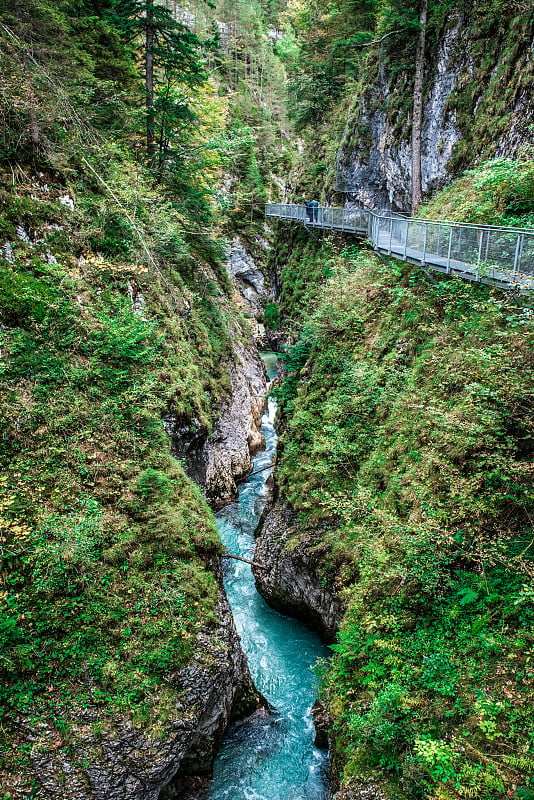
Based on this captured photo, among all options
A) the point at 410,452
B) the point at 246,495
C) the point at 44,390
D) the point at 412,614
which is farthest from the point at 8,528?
the point at 246,495

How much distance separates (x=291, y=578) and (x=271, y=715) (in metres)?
2.95

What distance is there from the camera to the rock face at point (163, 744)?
604cm

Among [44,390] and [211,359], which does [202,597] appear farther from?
[211,359]

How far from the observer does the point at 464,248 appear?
962 cm

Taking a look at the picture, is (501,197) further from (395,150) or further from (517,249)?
(395,150)

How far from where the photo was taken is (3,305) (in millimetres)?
8320

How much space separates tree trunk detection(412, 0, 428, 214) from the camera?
52.4 ft

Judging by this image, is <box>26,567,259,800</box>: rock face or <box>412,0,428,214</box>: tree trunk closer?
<box>26,567,259,800</box>: rock face

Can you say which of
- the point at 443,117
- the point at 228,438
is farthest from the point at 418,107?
the point at 228,438

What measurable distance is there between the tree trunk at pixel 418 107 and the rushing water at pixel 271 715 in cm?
1512

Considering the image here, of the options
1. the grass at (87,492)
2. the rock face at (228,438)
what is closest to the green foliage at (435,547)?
the grass at (87,492)

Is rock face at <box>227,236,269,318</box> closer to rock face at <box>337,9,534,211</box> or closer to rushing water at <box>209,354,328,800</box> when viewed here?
rock face at <box>337,9,534,211</box>

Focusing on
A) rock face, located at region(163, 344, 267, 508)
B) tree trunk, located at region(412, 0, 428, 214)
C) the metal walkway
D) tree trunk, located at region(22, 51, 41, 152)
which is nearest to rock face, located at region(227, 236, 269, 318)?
rock face, located at region(163, 344, 267, 508)

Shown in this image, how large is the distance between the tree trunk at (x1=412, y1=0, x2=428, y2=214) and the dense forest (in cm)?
12
